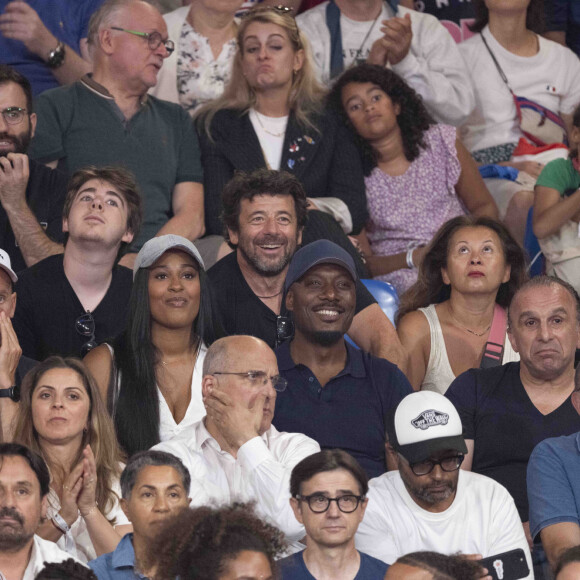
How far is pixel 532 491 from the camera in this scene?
373cm

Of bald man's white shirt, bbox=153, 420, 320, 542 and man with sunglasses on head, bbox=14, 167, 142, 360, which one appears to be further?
man with sunglasses on head, bbox=14, 167, 142, 360

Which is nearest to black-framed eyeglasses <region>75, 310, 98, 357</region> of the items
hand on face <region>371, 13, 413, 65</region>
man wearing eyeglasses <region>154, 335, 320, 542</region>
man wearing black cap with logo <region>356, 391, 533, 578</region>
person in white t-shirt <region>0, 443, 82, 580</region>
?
man wearing eyeglasses <region>154, 335, 320, 542</region>

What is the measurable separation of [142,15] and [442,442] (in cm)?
266

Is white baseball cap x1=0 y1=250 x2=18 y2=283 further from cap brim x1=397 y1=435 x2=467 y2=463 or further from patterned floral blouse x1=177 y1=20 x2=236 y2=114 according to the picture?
patterned floral blouse x1=177 y1=20 x2=236 y2=114

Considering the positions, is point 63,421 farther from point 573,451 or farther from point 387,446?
point 573,451

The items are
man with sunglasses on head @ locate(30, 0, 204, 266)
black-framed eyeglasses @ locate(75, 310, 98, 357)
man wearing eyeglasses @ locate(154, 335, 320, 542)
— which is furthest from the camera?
man with sunglasses on head @ locate(30, 0, 204, 266)

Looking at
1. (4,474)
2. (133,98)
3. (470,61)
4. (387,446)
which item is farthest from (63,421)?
(470,61)

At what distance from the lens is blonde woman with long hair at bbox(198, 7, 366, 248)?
5547 millimetres

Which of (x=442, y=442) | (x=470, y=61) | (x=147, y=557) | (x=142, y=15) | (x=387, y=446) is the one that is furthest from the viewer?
(x=470, y=61)

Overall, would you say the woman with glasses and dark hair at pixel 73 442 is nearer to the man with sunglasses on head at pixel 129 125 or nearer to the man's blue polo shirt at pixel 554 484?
the man's blue polo shirt at pixel 554 484

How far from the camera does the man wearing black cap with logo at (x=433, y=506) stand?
142 inches

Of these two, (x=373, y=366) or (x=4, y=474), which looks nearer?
(x=4, y=474)

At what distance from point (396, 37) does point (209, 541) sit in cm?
361

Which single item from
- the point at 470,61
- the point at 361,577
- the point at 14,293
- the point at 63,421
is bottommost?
the point at 361,577
